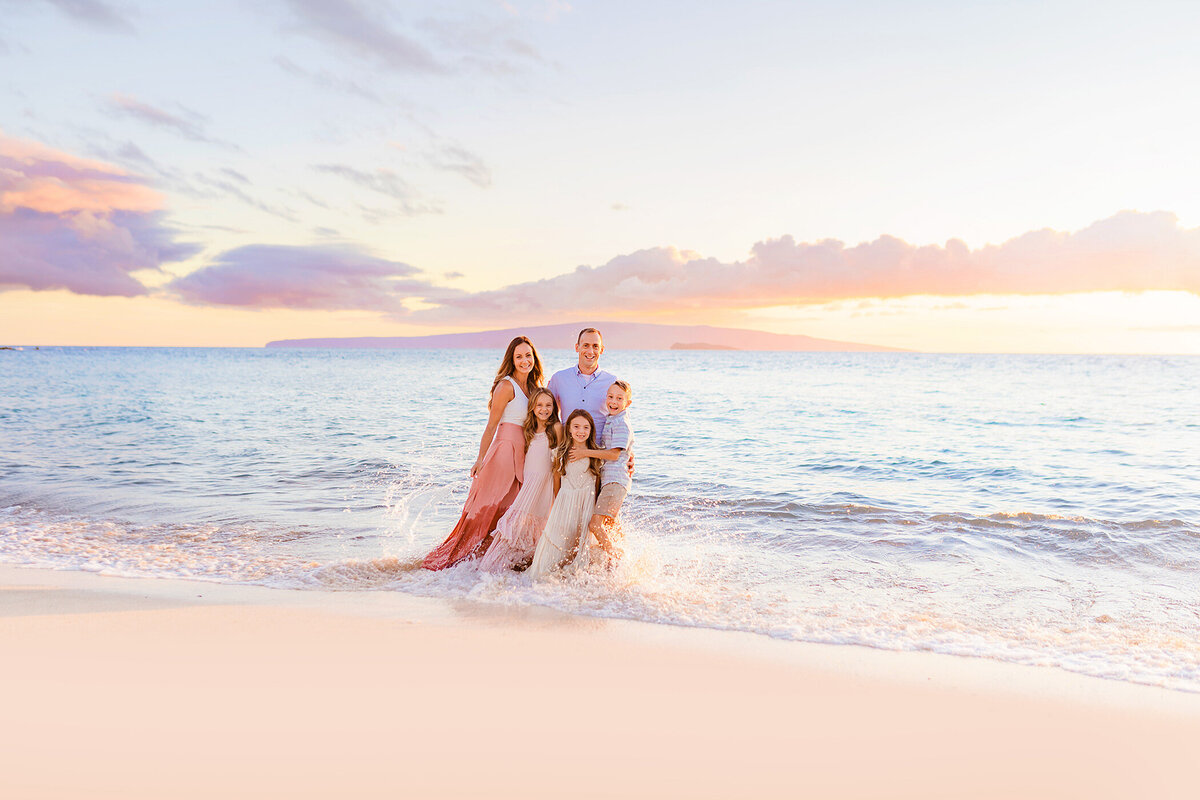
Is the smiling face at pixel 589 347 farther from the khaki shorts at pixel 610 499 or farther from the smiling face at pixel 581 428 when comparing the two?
the khaki shorts at pixel 610 499

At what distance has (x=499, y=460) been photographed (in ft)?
22.6

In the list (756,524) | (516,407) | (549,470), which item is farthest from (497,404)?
(756,524)

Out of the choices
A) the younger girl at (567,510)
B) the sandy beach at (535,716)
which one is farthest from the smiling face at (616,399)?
the sandy beach at (535,716)

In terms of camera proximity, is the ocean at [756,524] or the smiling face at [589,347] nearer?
the ocean at [756,524]

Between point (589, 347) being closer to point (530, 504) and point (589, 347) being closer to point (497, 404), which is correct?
point (497, 404)

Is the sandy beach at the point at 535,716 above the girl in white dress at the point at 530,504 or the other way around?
the other way around

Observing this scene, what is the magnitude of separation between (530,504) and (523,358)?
4.61 ft

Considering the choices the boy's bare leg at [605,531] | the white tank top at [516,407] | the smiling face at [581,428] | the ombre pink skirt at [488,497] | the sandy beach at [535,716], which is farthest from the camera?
the ombre pink skirt at [488,497]

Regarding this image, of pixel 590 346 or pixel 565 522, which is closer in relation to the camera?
pixel 590 346

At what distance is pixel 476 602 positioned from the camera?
6160mm

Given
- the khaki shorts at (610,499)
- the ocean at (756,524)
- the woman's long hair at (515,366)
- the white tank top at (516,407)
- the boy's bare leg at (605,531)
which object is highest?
the woman's long hair at (515,366)

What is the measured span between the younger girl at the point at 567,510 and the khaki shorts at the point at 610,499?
5.7 inches

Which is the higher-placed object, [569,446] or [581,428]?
[581,428]

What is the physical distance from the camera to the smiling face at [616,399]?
6.22 m
